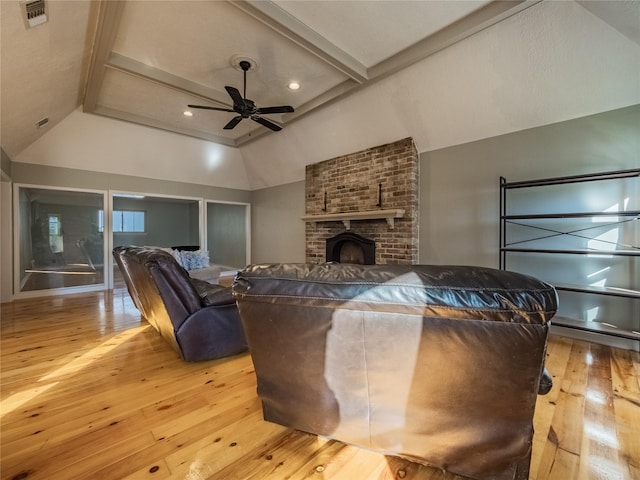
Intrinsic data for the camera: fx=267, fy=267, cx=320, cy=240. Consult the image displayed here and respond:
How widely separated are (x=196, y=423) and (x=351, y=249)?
147 inches

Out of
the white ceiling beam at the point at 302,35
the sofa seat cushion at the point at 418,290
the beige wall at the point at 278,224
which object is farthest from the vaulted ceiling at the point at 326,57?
the sofa seat cushion at the point at 418,290

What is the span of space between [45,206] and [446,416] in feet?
22.2

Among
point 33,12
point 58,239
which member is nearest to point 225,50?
point 33,12

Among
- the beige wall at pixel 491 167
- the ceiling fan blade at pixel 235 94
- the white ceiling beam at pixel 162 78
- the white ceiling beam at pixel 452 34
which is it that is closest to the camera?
the white ceiling beam at pixel 452 34

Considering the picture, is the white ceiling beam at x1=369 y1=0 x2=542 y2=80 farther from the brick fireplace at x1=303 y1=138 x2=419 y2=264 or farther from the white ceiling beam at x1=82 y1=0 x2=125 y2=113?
the white ceiling beam at x1=82 y1=0 x2=125 y2=113

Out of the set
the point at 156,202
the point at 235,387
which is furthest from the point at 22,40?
the point at 156,202

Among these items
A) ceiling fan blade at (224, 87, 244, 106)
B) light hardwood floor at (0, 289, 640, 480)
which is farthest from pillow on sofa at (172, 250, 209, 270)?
ceiling fan blade at (224, 87, 244, 106)

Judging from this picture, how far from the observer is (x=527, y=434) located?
3.23 ft

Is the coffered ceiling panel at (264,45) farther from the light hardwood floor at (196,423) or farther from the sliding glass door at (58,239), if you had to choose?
the light hardwood floor at (196,423)

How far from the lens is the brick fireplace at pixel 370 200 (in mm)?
4059

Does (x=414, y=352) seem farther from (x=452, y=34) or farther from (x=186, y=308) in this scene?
(x=452, y=34)

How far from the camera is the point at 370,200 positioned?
14.9 feet

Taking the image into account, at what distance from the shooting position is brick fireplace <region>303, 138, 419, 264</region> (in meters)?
4.06

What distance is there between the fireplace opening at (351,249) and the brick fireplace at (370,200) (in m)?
0.08
